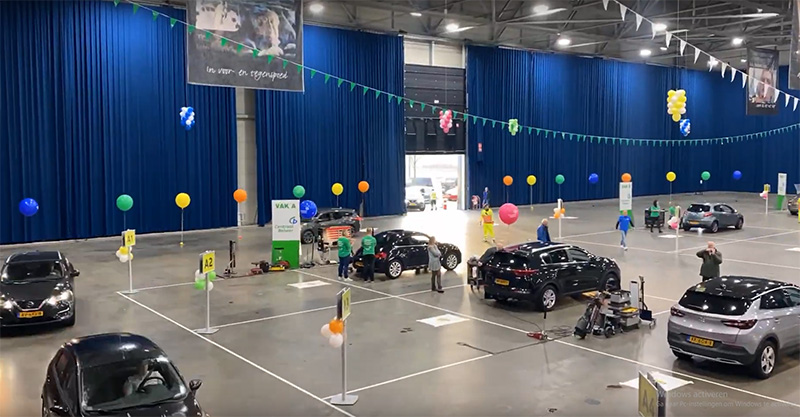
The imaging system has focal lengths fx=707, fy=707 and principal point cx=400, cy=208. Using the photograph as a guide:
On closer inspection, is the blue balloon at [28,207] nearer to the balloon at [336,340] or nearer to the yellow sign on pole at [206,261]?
the yellow sign on pole at [206,261]

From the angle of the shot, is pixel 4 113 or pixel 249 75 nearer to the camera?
pixel 249 75

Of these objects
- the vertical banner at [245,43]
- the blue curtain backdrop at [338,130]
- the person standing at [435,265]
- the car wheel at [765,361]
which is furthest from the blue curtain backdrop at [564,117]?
the car wheel at [765,361]

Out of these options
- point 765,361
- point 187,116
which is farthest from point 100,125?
point 765,361

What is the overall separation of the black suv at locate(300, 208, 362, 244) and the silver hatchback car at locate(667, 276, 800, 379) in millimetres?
16469

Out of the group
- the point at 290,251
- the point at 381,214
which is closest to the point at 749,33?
the point at 381,214

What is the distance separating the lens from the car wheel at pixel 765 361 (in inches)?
389

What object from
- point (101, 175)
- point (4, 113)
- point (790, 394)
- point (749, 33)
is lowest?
point (790, 394)

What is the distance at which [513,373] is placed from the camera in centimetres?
1030

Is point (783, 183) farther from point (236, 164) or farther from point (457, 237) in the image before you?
point (236, 164)

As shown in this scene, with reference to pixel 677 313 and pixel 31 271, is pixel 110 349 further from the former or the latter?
pixel 677 313

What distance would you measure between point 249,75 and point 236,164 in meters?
10.1

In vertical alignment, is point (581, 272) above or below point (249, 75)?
below

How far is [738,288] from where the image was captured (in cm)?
1055

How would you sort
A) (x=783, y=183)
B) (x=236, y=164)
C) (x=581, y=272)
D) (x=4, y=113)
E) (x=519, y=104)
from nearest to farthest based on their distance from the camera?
1. (x=581, y=272)
2. (x=4, y=113)
3. (x=236, y=164)
4. (x=783, y=183)
5. (x=519, y=104)
